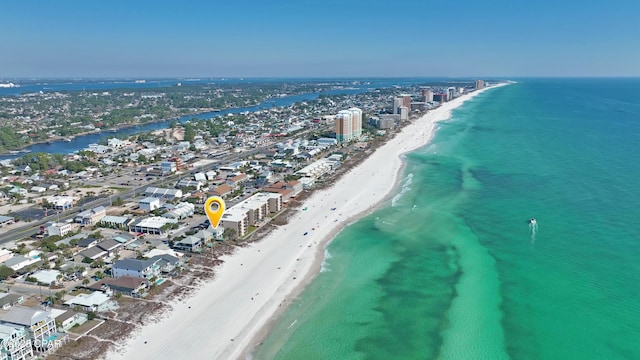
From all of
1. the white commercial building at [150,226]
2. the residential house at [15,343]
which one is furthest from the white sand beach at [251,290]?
the white commercial building at [150,226]

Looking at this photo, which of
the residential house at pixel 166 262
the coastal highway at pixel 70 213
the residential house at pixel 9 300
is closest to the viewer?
the residential house at pixel 9 300

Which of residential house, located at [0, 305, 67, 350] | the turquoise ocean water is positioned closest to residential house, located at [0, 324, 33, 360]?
residential house, located at [0, 305, 67, 350]

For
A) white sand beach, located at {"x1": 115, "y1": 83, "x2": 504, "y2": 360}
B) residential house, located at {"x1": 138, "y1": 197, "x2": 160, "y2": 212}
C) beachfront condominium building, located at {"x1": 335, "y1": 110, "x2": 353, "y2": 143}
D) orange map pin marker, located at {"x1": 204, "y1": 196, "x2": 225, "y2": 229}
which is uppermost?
beachfront condominium building, located at {"x1": 335, "y1": 110, "x2": 353, "y2": 143}

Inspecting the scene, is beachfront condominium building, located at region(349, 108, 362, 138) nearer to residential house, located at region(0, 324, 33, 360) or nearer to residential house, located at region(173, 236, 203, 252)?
residential house, located at region(173, 236, 203, 252)

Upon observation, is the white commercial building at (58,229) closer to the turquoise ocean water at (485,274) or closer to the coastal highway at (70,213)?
the coastal highway at (70,213)

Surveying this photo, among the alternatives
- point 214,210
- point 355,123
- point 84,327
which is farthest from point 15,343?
point 355,123

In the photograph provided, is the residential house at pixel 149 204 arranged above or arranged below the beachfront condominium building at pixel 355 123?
below
